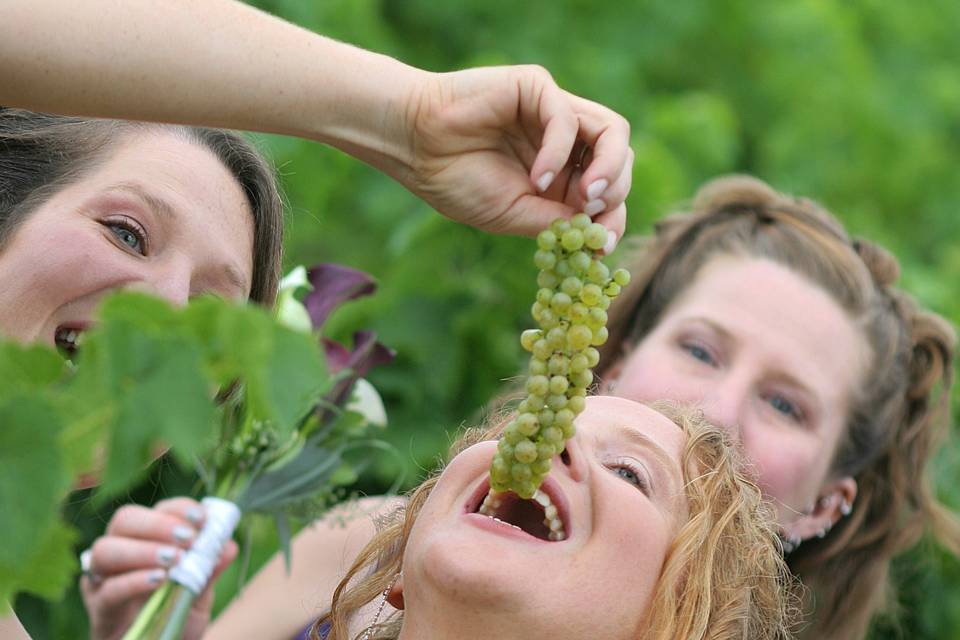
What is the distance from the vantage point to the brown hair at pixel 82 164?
6.09 ft

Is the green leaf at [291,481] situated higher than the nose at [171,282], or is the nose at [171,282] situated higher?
the nose at [171,282]

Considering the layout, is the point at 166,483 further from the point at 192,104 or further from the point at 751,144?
the point at 751,144

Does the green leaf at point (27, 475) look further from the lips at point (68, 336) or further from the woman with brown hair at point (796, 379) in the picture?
the woman with brown hair at point (796, 379)

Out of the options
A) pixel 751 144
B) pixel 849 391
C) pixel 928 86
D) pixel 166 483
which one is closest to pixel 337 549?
pixel 166 483

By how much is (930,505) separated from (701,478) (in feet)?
5.00

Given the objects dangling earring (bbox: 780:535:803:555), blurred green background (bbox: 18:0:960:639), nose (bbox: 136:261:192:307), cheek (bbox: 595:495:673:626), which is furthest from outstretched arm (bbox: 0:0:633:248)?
blurred green background (bbox: 18:0:960:639)

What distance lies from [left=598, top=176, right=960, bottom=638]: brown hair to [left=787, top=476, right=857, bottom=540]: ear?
3 centimetres

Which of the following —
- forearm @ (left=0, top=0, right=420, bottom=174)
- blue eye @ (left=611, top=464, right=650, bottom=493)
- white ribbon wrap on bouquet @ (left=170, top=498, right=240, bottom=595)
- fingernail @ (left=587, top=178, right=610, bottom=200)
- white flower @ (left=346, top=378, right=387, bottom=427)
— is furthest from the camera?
white flower @ (left=346, top=378, right=387, bottom=427)

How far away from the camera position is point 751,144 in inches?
264

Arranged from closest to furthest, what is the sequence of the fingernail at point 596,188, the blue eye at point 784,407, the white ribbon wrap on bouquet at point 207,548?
the white ribbon wrap on bouquet at point 207,548
the fingernail at point 596,188
the blue eye at point 784,407

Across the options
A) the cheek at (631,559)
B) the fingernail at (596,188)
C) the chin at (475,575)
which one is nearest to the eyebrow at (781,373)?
the cheek at (631,559)

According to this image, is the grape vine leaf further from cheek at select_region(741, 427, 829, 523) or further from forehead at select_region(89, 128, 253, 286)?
cheek at select_region(741, 427, 829, 523)

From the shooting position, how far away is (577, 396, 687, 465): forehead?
6.36 ft

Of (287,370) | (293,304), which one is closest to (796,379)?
(293,304)
